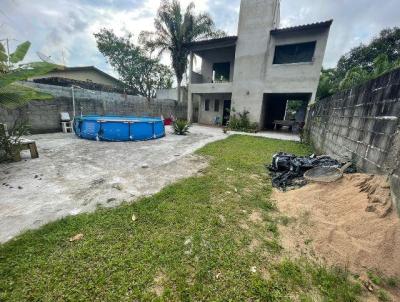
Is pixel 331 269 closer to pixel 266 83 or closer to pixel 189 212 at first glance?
pixel 189 212

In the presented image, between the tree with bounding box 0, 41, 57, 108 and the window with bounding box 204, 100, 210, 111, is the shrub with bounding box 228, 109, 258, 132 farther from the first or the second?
the tree with bounding box 0, 41, 57, 108

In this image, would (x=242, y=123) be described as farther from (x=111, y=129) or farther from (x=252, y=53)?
(x=111, y=129)

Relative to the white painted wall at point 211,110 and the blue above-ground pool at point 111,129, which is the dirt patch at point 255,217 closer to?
the blue above-ground pool at point 111,129

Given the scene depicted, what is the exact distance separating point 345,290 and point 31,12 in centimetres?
1070

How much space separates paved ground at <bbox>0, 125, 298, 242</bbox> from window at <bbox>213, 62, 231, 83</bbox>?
13.2 meters

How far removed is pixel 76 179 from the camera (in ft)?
13.0

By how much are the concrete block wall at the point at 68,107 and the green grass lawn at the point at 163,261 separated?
7408 mm

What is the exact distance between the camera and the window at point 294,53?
39.8ft

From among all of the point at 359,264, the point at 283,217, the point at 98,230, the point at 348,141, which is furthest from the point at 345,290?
the point at 348,141

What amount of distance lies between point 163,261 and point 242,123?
44.0ft

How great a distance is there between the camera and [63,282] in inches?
65.9

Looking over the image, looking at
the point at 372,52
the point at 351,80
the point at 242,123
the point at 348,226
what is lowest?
the point at 348,226

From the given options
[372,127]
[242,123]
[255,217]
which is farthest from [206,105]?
[255,217]

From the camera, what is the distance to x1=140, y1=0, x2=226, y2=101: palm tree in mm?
15445
